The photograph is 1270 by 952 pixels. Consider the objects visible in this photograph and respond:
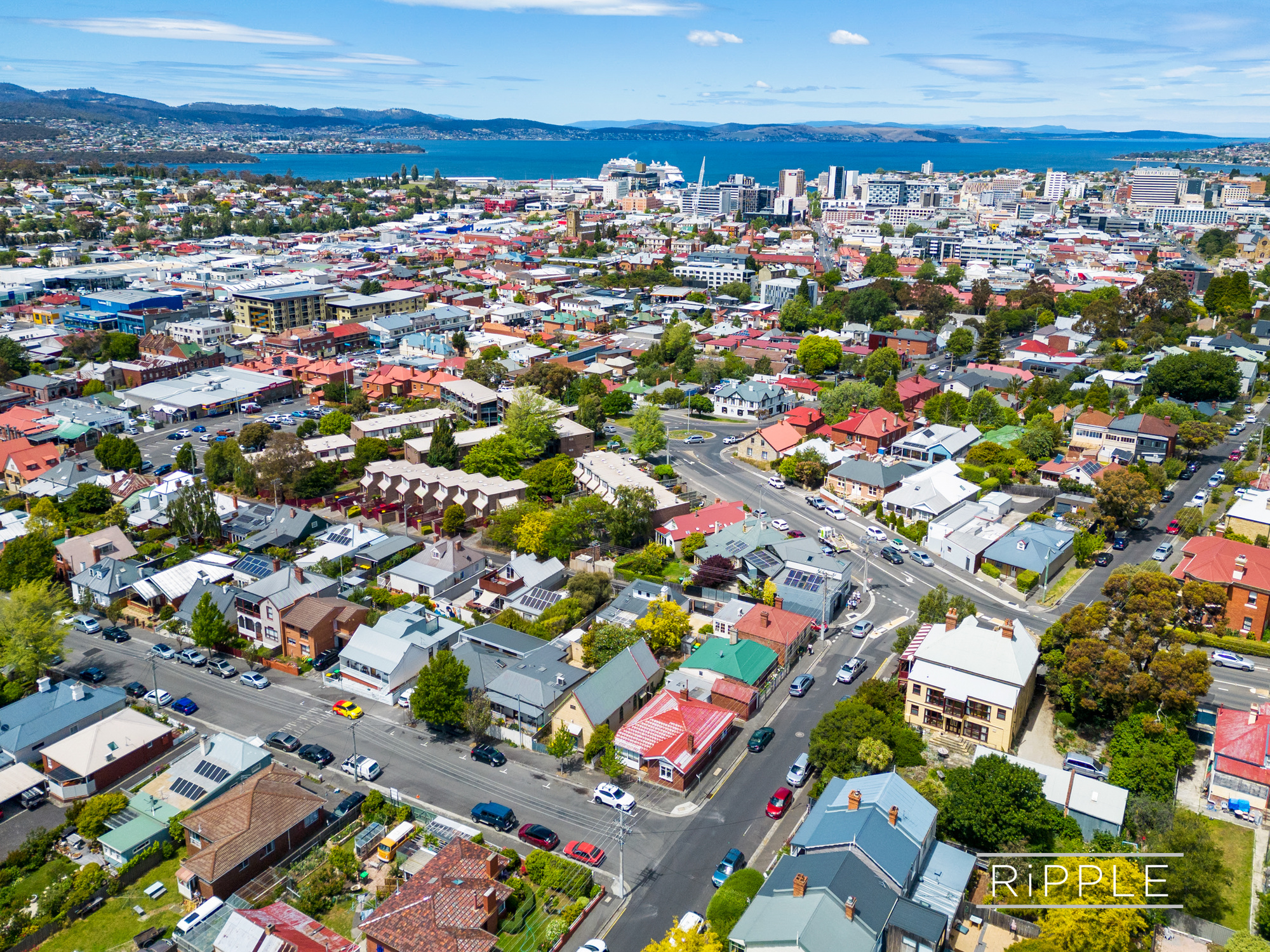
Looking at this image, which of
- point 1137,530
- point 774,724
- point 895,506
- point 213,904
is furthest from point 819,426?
point 213,904

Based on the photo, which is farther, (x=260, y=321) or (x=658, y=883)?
(x=260, y=321)

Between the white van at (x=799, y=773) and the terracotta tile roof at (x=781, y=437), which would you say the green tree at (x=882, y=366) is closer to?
the terracotta tile roof at (x=781, y=437)

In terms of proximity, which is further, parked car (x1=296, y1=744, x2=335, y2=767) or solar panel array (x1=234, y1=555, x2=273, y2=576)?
solar panel array (x1=234, y1=555, x2=273, y2=576)

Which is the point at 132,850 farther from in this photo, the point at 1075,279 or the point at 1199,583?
the point at 1075,279

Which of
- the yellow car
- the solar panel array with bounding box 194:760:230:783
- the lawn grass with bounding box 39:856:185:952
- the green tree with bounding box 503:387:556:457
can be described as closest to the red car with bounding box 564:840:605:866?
the lawn grass with bounding box 39:856:185:952

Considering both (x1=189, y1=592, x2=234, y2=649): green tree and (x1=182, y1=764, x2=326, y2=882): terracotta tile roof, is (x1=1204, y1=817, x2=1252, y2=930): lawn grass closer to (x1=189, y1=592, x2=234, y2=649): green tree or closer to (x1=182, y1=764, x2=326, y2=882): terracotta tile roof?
(x1=182, y1=764, x2=326, y2=882): terracotta tile roof
